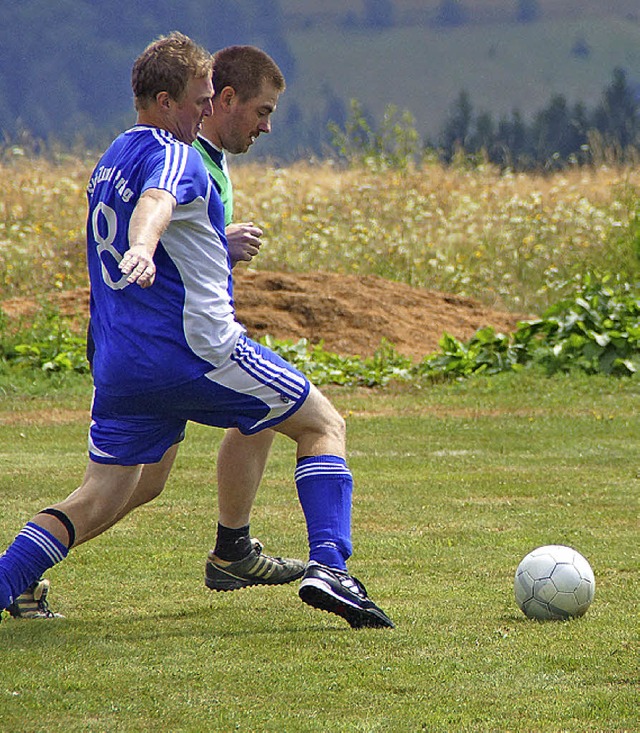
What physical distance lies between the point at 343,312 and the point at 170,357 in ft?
33.5

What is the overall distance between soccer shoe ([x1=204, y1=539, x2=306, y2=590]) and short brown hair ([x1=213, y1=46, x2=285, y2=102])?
1809 mm

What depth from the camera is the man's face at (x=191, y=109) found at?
16.4 feet

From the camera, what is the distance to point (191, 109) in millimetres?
5027

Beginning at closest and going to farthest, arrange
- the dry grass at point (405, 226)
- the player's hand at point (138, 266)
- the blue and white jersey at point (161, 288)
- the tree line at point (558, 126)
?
the player's hand at point (138, 266)
the blue and white jersey at point (161, 288)
the dry grass at point (405, 226)
the tree line at point (558, 126)

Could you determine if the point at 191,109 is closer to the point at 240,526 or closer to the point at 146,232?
the point at 146,232

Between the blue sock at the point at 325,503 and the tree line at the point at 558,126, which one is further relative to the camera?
the tree line at the point at 558,126

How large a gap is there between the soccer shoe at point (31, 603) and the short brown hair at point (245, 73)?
201cm

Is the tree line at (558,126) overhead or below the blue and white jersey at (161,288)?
below

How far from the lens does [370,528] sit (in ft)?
23.8

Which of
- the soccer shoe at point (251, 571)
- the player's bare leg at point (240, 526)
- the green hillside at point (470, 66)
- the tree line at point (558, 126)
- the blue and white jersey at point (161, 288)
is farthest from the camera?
the green hillside at point (470, 66)

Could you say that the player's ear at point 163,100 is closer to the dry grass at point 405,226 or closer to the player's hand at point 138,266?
the player's hand at point 138,266

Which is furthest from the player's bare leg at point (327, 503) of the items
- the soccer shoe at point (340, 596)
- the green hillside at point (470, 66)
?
the green hillside at point (470, 66)

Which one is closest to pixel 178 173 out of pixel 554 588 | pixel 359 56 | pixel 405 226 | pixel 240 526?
pixel 240 526

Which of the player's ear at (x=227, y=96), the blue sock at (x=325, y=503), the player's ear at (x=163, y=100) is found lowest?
the blue sock at (x=325, y=503)
